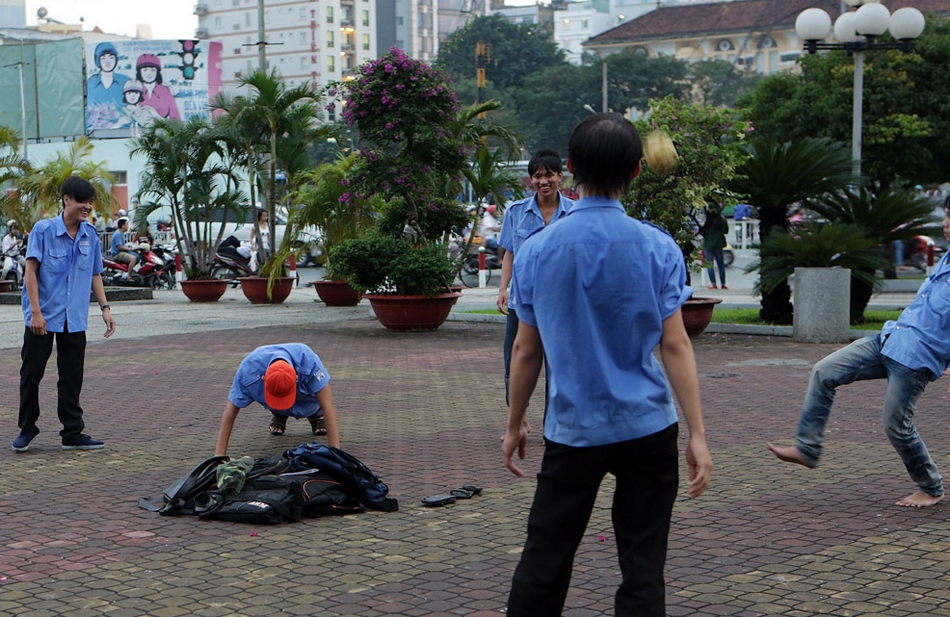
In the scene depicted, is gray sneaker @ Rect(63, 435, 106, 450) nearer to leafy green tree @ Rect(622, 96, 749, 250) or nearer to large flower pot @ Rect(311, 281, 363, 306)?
leafy green tree @ Rect(622, 96, 749, 250)

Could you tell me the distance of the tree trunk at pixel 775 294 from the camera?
14867 mm

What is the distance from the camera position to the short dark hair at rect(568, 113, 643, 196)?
3.21 m

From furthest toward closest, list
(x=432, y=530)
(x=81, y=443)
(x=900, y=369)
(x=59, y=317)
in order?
1. (x=81, y=443)
2. (x=59, y=317)
3. (x=900, y=369)
4. (x=432, y=530)

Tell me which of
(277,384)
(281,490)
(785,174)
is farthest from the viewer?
(785,174)

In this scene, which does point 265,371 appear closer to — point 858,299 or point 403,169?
point 403,169

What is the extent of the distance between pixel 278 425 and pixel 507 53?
83.1 m

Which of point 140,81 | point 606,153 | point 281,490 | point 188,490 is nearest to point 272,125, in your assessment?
point 188,490

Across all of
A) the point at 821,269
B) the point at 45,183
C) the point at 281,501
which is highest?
the point at 45,183

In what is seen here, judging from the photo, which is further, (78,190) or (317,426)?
(317,426)

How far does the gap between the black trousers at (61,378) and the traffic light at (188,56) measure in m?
63.4

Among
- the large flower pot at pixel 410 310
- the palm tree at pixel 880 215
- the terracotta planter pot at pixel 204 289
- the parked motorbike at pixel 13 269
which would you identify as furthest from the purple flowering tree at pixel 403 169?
the parked motorbike at pixel 13 269

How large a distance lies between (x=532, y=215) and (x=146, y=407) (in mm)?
3748

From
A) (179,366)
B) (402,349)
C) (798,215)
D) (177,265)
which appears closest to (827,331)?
(798,215)

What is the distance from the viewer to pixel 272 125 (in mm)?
20375
